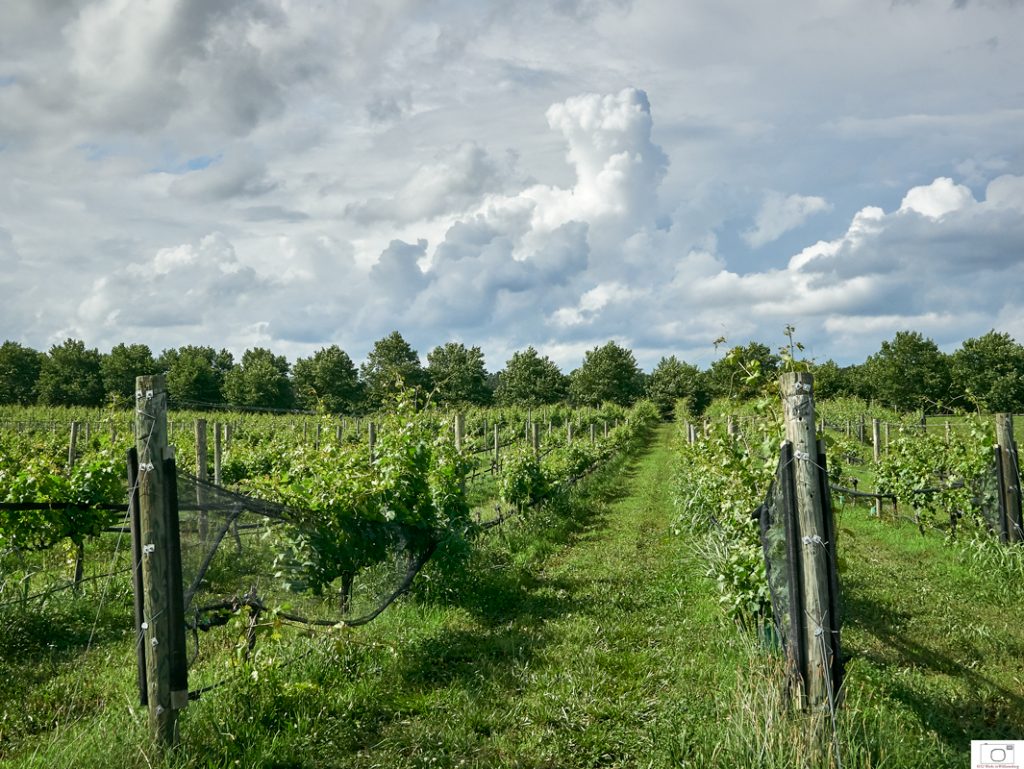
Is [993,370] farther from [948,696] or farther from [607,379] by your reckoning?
[948,696]

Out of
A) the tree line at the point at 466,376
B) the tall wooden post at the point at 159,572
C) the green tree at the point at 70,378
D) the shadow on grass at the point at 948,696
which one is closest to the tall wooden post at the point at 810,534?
the shadow on grass at the point at 948,696

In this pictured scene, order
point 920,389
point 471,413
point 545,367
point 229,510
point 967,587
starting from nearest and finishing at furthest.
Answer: point 229,510 → point 967,587 → point 471,413 → point 920,389 → point 545,367

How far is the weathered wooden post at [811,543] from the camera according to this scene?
4.04 m

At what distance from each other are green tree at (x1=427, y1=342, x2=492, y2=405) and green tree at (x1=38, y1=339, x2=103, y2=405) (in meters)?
28.2

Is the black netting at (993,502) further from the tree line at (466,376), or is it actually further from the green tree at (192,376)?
the green tree at (192,376)

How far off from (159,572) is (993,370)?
61444 millimetres

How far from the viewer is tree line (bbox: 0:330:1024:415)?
55.1 m

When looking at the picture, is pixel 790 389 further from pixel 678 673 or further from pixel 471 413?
pixel 471 413

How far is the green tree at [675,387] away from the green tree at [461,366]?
49.5 ft

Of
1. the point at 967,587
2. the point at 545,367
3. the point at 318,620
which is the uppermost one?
the point at 545,367

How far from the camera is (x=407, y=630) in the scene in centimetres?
620

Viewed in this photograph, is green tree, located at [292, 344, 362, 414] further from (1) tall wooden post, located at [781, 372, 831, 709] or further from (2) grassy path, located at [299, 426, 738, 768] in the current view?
(1) tall wooden post, located at [781, 372, 831, 709]

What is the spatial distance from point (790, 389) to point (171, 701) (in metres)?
3.77

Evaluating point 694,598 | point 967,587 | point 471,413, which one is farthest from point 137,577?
point 471,413
